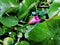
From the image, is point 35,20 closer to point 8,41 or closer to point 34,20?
point 34,20

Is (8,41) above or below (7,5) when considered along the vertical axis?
below

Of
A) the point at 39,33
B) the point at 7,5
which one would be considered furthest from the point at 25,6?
the point at 39,33

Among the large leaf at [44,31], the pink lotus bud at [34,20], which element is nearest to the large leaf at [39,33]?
the large leaf at [44,31]

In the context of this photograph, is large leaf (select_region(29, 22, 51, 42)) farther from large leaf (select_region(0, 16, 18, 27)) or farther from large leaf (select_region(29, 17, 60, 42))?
large leaf (select_region(0, 16, 18, 27))

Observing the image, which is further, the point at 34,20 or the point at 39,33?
the point at 34,20

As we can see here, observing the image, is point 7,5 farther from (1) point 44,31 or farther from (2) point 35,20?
(1) point 44,31

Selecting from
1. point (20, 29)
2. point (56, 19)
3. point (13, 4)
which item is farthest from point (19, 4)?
point (56, 19)

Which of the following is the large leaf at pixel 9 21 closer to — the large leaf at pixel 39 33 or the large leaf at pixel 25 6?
the large leaf at pixel 25 6
